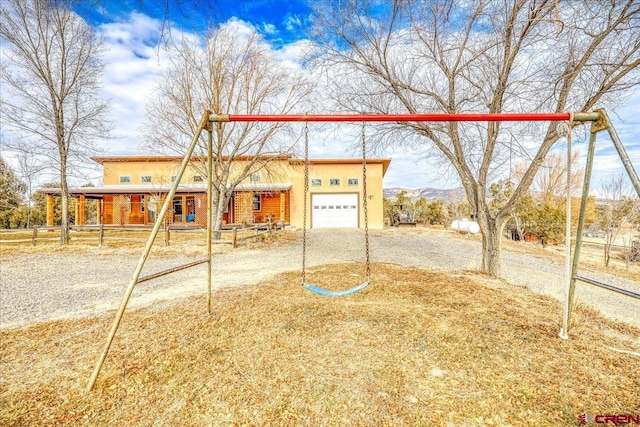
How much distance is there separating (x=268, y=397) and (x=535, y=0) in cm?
720

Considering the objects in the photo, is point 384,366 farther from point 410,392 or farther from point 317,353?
point 317,353

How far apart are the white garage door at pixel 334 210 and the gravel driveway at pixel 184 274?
271 inches

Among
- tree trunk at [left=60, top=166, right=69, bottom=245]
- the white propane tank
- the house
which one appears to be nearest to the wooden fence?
tree trunk at [left=60, top=166, right=69, bottom=245]

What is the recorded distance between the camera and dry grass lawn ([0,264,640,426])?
220cm

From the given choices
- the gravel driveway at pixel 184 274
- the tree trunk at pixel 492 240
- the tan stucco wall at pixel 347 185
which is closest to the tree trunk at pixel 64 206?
the gravel driveway at pixel 184 274

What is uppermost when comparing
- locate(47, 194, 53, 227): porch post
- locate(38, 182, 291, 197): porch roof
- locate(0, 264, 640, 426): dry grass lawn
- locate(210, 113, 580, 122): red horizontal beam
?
locate(38, 182, 291, 197): porch roof

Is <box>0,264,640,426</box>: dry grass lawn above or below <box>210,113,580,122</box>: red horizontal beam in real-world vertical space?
below

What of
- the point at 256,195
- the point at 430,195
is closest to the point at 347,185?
the point at 256,195

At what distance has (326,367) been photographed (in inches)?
108

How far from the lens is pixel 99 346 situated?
3281 millimetres

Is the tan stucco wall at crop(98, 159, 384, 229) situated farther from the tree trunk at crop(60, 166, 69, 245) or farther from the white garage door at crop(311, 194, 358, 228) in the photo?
the tree trunk at crop(60, 166, 69, 245)

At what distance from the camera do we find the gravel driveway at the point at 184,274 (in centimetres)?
518

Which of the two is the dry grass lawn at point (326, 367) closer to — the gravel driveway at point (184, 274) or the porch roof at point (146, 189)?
the gravel driveway at point (184, 274)

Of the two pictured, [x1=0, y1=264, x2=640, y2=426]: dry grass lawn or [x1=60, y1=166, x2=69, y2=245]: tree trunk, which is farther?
[x1=60, y1=166, x2=69, y2=245]: tree trunk
